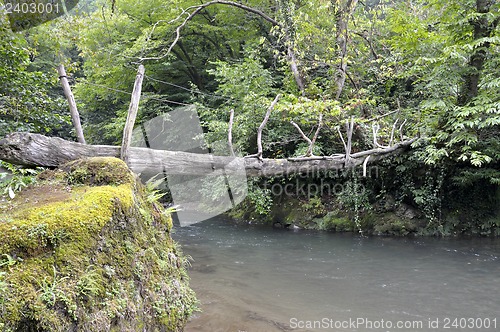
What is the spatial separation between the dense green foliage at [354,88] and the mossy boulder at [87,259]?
4.01 m

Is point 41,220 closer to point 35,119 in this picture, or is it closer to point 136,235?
point 136,235

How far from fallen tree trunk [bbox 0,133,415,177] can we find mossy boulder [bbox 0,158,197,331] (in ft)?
1.98

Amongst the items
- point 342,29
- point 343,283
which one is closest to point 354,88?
point 342,29

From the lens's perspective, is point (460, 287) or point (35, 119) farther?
point (35, 119)

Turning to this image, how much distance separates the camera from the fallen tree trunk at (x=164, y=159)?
372 centimetres

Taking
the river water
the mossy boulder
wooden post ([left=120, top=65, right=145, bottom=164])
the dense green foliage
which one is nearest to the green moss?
the mossy boulder

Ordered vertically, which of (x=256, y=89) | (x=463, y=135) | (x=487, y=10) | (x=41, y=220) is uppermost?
(x=487, y=10)

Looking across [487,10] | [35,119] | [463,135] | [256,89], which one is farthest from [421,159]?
[35,119]

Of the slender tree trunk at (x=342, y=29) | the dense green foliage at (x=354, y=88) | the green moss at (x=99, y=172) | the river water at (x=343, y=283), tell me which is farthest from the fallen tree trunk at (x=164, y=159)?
the slender tree trunk at (x=342, y=29)

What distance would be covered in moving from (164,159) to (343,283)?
11.6ft

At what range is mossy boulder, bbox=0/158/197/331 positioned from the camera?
1850 mm

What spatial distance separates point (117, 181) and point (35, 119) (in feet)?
16.0

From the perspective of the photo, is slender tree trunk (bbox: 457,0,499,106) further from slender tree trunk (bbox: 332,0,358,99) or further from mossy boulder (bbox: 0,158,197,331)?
mossy boulder (bbox: 0,158,197,331)

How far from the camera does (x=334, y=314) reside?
4266 mm
